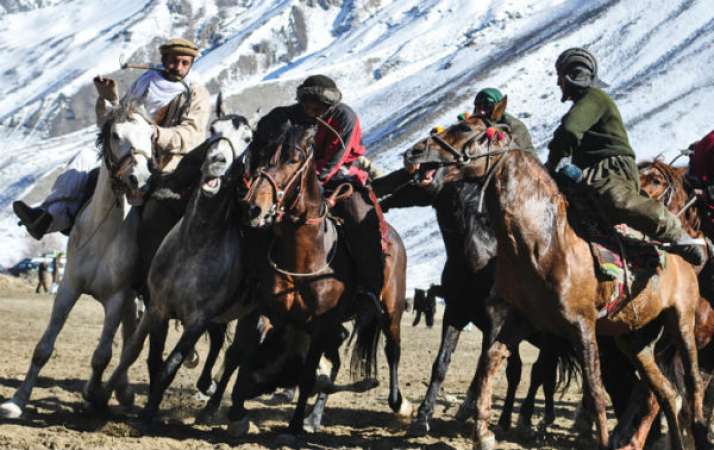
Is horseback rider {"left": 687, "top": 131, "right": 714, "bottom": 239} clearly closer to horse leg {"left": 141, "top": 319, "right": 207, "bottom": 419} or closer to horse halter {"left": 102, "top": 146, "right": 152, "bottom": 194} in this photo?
horse leg {"left": 141, "top": 319, "right": 207, "bottom": 419}

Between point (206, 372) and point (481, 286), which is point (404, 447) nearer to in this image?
point (481, 286)

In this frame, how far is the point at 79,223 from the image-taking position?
9.77 m

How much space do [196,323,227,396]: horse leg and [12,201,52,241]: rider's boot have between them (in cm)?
223

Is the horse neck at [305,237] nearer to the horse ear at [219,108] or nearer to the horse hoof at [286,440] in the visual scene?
the horse ear at [219,108]

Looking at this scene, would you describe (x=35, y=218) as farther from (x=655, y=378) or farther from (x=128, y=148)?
(x=655, y=378)

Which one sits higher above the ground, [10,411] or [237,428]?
[10,411]

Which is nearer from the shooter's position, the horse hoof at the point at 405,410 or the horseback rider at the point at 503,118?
the horseback rider at the point at 503,118

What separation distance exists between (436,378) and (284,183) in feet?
9.51

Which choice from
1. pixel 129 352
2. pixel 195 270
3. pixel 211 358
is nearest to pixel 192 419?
pixel 211 358

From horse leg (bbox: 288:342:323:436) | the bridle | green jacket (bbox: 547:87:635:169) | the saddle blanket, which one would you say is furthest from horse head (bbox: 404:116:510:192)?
horse leg (bbox: 288:342:323:436)

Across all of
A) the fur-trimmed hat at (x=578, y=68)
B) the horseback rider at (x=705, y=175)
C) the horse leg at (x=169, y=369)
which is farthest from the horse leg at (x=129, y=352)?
the horseback rider at (x=705, y=175)

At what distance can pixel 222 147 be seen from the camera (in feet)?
30.0

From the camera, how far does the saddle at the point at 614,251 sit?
28.6 feet

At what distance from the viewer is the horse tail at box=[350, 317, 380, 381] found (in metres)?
11.9
